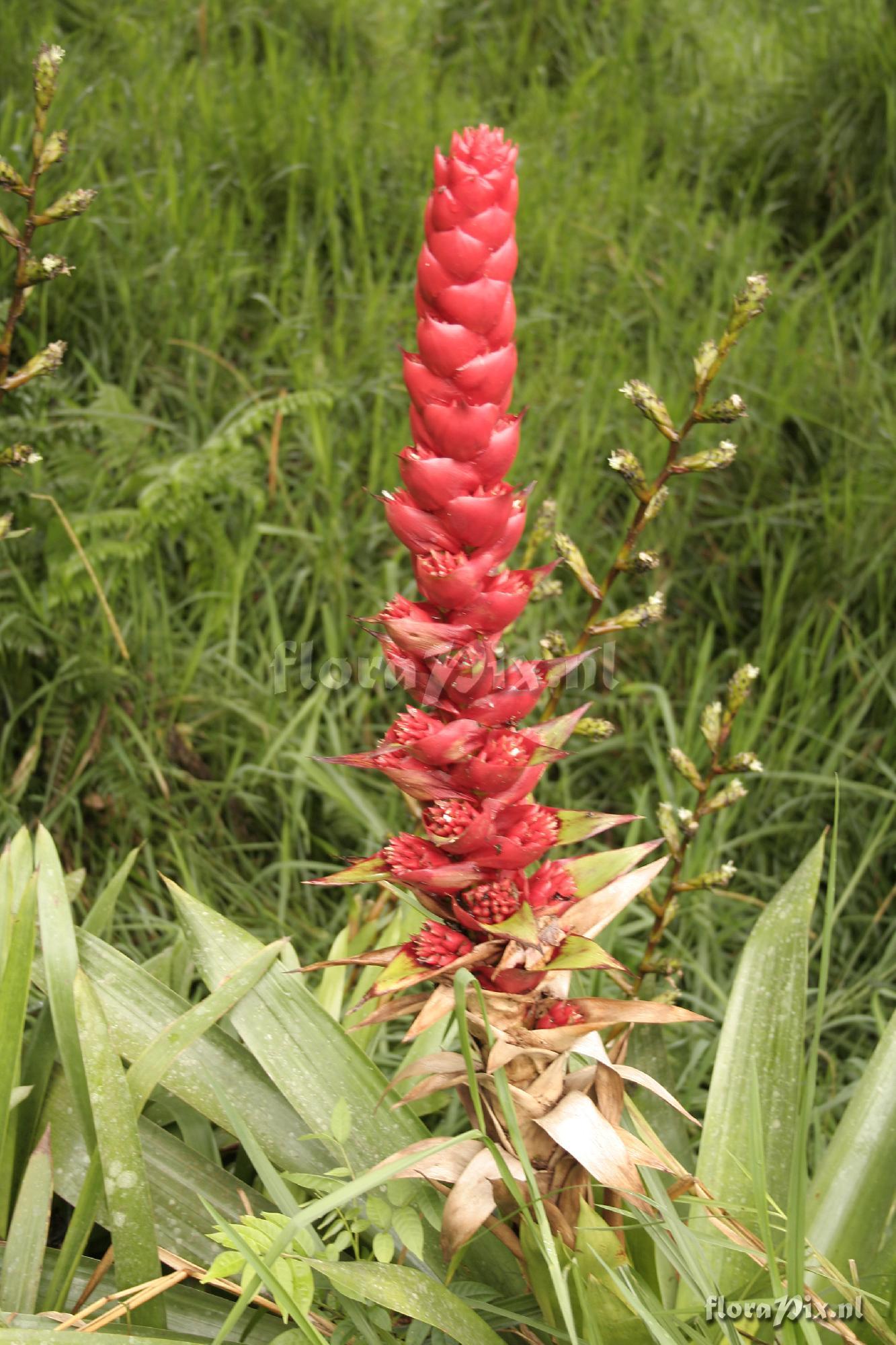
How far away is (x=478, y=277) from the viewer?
106 centimetres

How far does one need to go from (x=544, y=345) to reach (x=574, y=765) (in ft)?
4.58

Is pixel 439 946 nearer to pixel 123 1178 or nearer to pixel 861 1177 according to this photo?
pixel 123 1178

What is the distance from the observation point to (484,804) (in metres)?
1.16

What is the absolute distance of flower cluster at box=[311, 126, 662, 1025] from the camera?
1.06 m

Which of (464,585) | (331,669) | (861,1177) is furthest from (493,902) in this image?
(331,669)

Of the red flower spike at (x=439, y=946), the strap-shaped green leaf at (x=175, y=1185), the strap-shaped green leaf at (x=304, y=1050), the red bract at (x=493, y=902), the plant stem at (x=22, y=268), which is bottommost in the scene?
the strap-shaped green leaf at (x=175, y=1185)

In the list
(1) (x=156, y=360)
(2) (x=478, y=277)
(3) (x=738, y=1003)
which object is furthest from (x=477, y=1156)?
(1) (x=156, y=360)

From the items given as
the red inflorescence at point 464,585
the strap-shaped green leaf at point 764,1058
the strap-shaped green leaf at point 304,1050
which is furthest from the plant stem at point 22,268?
the strap-shaped green leaf at point 764,1058

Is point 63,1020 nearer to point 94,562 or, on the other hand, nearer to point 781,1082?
point 781,1082

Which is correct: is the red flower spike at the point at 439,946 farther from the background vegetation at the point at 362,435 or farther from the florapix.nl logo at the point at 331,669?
the background vegetation at the point at 362,435

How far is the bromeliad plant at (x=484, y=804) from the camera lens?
1.07 metres

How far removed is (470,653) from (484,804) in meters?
0.15

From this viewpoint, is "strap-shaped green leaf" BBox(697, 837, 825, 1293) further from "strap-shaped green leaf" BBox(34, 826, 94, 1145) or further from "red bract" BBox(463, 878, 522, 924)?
"strap-shaped green leaf" BBox(34, 826, 94, 1145)

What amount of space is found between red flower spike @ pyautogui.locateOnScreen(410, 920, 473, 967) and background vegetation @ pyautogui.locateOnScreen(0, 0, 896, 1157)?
47.2 inches
